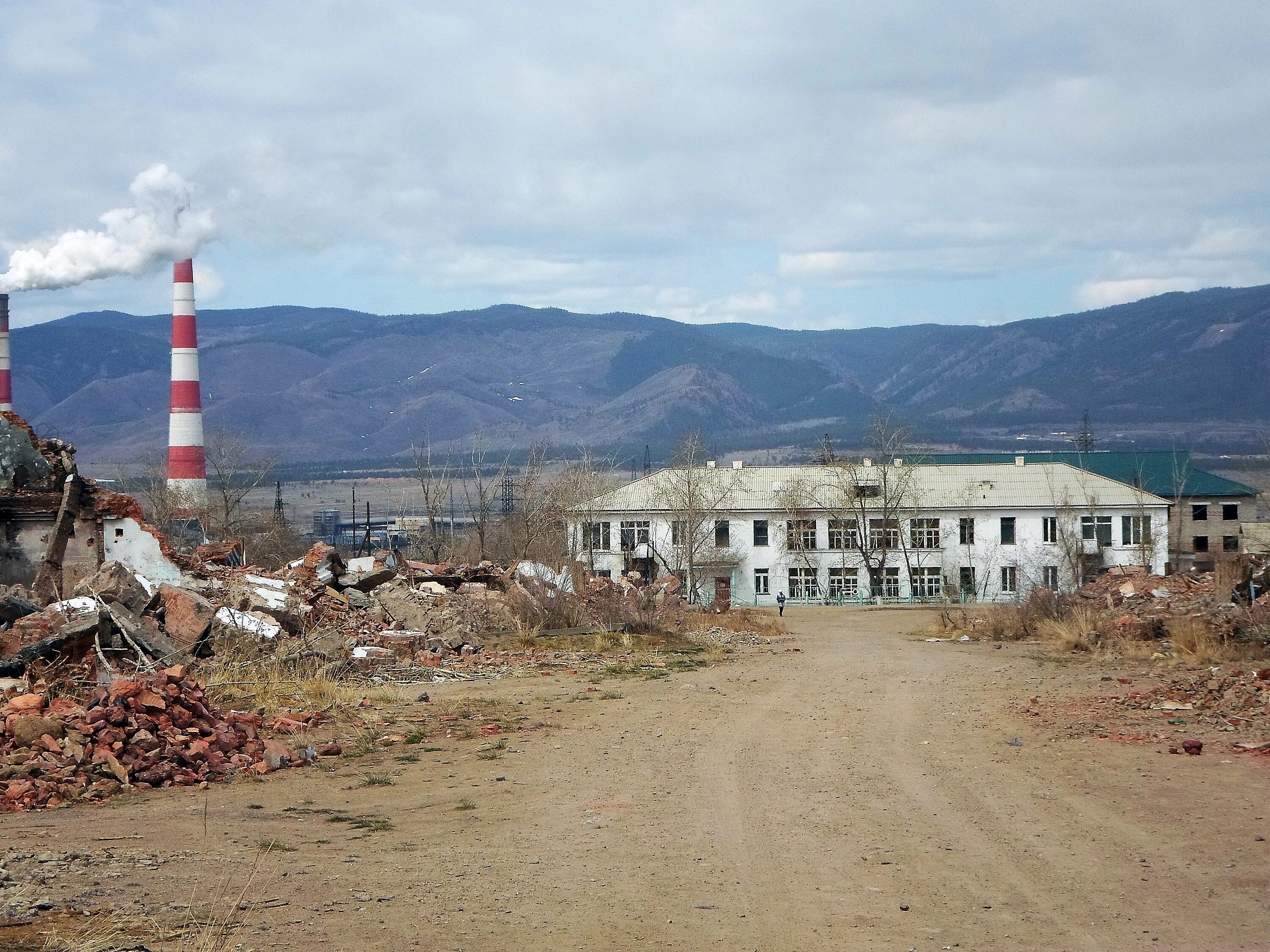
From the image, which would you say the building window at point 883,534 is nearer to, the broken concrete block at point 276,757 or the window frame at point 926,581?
the window frame at point 926,581

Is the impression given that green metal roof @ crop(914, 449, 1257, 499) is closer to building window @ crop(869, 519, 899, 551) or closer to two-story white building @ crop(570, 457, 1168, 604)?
two-story white building @ crop(570, 457, 1168, 604)

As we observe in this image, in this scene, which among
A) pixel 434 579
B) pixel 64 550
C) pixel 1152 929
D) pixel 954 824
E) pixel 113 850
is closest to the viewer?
pixel 1152 929

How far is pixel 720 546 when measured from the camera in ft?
204

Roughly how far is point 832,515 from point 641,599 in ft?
127

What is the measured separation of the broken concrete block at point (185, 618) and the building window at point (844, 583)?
154ft

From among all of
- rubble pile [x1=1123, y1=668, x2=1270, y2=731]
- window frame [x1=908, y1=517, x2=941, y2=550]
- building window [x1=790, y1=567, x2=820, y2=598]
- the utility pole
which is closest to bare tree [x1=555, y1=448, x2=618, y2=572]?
the utility pole

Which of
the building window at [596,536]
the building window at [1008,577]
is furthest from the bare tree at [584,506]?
the building window at [1008,577]

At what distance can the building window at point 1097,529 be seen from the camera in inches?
2379

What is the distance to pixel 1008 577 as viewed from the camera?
6078 cm

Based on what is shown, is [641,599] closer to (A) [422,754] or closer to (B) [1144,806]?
(A) [422,754]

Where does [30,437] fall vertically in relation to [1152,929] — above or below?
above

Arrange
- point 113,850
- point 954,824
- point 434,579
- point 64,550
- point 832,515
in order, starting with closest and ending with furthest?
1. point 113,850
2. point 954,824
3. point 64,550
4. point 434,579
5. point 832,515

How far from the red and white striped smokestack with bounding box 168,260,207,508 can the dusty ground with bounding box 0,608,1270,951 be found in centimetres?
5255

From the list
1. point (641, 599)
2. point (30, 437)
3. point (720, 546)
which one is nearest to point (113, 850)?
point (641, 599)
